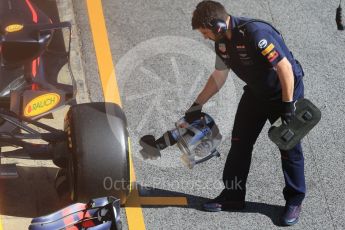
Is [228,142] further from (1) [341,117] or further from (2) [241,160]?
(1) [341,117]

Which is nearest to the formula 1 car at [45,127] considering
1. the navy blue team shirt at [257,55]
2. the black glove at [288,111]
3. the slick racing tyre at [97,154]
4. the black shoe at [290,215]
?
the slick racing tyre at [97,154]

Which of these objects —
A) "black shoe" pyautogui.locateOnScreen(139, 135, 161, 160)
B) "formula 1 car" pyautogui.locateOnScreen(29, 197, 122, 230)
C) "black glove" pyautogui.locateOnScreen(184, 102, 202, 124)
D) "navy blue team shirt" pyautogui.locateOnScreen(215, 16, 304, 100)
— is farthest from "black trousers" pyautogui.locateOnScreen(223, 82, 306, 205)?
"formula 1 car" pyautogui.locateOnScreen(29, 197, 122, 230)

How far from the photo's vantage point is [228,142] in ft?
21.4

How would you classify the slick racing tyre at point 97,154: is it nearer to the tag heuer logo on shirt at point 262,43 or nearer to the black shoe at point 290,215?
the tag heuer logo on shirt at point 262,43

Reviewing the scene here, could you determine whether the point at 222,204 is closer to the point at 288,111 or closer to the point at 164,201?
the point at 164,201

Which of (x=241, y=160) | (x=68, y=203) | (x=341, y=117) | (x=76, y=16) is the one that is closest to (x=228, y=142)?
(x=241, y=160)

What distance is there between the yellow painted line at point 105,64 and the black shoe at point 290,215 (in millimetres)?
1133

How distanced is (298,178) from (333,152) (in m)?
0.90

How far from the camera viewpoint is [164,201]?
598 centimetres

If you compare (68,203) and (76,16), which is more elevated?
(76,16)

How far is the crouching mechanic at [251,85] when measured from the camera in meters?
5.11

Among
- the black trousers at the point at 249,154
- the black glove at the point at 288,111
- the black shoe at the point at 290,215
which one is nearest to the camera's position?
the black glove at the point at 288,111

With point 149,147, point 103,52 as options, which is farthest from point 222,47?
point 103,52

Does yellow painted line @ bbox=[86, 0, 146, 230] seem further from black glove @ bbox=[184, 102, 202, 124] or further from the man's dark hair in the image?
the man's dark hair
